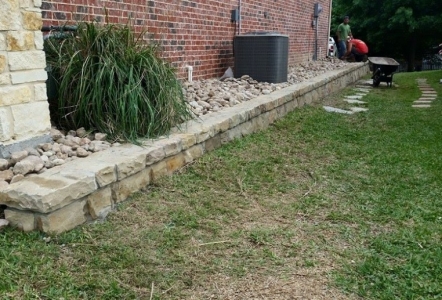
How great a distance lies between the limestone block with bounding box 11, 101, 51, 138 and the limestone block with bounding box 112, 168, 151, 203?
61 centimetres

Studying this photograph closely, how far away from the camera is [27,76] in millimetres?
2482

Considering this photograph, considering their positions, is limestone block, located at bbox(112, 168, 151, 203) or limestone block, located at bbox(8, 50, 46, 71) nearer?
limestone block, located at bbox(8, 50, 46, 71)

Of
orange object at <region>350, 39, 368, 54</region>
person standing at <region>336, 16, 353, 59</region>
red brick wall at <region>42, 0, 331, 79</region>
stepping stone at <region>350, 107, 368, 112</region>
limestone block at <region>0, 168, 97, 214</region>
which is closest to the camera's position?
limestone block at <region>0, 168, 97, 214</region>

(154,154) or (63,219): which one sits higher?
(154,154)

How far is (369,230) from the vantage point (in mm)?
2391

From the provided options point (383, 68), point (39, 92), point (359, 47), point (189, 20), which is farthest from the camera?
point (359, 47)

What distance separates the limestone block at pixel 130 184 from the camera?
8.14 ft

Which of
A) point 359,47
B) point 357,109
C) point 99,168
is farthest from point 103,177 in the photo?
point 359,47

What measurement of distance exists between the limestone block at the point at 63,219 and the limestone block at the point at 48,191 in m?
0.04

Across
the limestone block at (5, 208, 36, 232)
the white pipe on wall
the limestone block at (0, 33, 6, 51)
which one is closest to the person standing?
the white pipe on wall

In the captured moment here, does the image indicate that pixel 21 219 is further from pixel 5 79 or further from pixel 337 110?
pixel 337 110

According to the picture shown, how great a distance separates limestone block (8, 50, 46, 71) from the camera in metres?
2.38

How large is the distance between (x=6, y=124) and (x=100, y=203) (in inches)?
26.7

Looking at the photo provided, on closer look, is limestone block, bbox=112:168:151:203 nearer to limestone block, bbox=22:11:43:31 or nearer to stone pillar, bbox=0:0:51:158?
stone pillar, bbox=0:0:51:158
